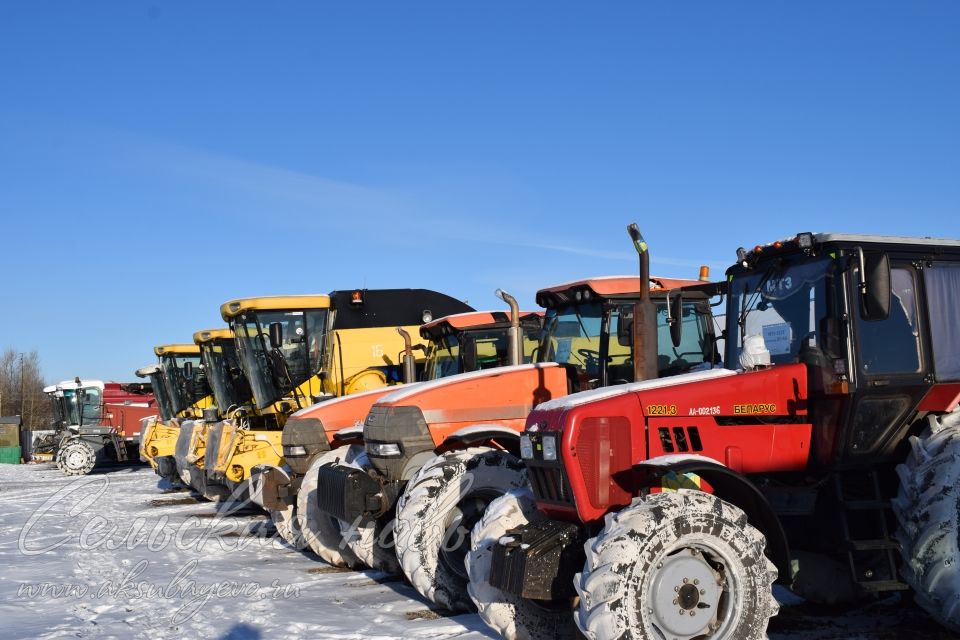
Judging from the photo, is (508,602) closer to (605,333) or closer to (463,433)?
(463,433)

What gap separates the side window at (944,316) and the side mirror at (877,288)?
0.73m

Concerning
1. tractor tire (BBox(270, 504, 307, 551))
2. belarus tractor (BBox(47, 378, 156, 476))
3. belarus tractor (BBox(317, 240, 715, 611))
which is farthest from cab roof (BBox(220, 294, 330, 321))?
belarus tractor (BBox(47, 378, 156, 476))

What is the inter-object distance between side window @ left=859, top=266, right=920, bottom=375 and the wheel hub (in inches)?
72.7

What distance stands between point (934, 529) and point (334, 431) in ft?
21.1

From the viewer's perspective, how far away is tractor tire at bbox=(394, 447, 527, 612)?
23.2 feet

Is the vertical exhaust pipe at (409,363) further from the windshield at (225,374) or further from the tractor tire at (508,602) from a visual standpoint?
the windshield at (225,374)

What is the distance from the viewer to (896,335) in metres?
6.11

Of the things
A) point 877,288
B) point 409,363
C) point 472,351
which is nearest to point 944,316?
point 877,288

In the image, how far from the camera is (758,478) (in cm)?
584

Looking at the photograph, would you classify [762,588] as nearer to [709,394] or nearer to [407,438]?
[709,394]

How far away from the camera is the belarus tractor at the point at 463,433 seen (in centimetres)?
716

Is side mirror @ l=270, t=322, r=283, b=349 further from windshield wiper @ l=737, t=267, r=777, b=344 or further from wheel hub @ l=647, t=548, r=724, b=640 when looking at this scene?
wheel hub @ l=647, t=548, r=724, b=640

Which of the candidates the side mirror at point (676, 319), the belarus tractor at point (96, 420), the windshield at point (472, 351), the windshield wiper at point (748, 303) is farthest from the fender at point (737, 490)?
the belarus tractor at point (96, 420)

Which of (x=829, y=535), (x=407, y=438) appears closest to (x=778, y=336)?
(x=829, y=535)
